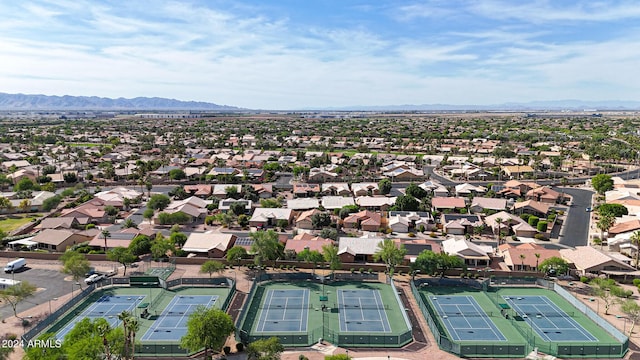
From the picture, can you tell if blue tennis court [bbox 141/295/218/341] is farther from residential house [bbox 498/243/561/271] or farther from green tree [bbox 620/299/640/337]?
green tree [bbox 620/299/640/337]

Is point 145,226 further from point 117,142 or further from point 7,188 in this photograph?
point 117,142

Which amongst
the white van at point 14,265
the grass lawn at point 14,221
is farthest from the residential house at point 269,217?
the grass lawn at point 14,221

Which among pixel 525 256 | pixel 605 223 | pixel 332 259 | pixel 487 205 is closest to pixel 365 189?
pixel 487 205

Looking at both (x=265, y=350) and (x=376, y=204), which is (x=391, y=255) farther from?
(x=376, y=204)

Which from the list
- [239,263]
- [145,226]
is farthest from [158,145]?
[239,263]

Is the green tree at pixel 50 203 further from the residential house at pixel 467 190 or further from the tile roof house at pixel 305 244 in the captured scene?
the residential house at pixel 467 190

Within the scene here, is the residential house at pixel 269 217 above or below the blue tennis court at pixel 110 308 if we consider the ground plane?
above
